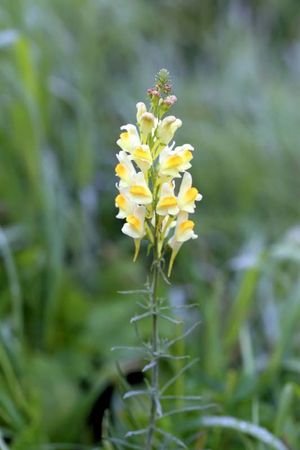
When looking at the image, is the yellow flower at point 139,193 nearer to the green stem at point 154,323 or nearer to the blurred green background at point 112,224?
the green stem at point 154,323

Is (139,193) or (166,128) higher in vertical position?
(166,128)

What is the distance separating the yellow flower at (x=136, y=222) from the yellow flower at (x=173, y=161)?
0.07 meters

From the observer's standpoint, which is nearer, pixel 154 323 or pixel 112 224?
pixel 154 323

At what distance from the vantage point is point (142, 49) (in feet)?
13.0

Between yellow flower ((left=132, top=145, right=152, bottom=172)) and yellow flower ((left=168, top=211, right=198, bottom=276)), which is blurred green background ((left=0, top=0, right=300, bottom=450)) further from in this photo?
yellow flower ((left=132, top=145, right=152, bottom=172))

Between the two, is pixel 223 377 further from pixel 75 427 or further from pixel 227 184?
pixel 227 184

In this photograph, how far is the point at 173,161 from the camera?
108 cm

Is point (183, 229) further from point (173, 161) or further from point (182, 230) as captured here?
point (173, 161)

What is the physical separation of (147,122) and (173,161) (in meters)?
0.07

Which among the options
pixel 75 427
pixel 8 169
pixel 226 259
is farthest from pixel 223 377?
pixel 8 169

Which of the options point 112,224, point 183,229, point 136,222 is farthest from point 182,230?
point 112,224

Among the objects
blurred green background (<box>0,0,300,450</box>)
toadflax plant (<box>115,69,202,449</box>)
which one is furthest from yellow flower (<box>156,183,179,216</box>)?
blurred green background (<box>0,0,300,450</box>)

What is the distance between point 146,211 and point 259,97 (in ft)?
9.31

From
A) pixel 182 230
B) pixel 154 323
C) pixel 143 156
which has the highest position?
pixel 143 156
